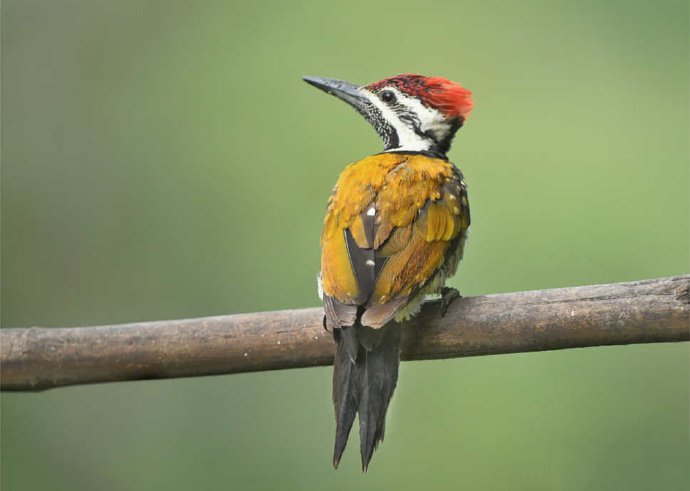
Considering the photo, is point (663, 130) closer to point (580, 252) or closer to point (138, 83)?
point (580, 252)

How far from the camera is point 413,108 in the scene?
3.83m

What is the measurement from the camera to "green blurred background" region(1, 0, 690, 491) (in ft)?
14.5

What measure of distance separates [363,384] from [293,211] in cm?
225

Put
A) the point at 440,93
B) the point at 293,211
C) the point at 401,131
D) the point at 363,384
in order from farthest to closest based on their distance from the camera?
the point at 293,211 → the point at 401,131 → the point at 440,93 → the point at 363,384

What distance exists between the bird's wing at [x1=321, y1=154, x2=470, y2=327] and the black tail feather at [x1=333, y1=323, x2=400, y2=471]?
3.7 inches

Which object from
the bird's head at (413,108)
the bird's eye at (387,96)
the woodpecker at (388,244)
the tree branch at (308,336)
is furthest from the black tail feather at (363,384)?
the bird's eye at (387,96)

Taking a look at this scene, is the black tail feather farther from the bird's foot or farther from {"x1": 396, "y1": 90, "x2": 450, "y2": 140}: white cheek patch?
{"x1": 396, "y1": 90, "x2": 450, "y2": 140}: white cheek patch

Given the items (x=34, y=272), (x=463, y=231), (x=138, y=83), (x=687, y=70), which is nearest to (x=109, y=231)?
(x=34, y=272)

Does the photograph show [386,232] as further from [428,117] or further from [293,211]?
[293,211]

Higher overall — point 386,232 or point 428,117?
point 428,117

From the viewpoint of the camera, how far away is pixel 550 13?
16.9ft

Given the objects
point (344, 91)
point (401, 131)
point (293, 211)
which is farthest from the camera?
point (293, 211)

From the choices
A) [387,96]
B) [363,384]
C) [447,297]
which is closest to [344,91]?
[387,96]

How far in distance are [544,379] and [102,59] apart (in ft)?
10.3
